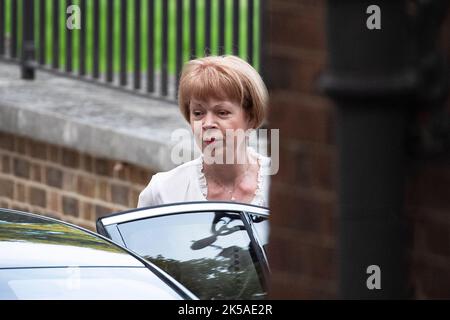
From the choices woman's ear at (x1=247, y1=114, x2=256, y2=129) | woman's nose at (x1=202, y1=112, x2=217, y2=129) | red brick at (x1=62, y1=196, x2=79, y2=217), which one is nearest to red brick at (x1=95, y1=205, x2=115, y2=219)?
red brick at (x1=62, y1=196, x2=79, y2=217)

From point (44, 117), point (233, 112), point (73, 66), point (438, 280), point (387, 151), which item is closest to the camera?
point (387, 151)

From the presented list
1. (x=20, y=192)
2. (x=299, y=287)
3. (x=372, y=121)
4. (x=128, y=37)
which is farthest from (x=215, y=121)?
(x=20, y=192)

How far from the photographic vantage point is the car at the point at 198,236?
391 centimetres

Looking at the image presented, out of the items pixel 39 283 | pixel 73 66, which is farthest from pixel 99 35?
pixel 39 283

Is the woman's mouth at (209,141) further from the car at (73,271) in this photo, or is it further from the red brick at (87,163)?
the red brick at (87,163)

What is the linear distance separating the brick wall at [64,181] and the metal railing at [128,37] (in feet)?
2.14

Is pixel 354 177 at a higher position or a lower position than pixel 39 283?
higher

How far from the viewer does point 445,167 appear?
2104mm

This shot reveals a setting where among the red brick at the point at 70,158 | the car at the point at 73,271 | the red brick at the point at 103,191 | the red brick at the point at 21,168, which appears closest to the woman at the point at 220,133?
the car at the point at 73,271

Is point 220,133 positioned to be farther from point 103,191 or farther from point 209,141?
point 103,191

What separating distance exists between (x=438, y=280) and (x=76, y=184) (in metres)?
5.68

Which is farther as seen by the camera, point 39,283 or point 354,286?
point 39,283
